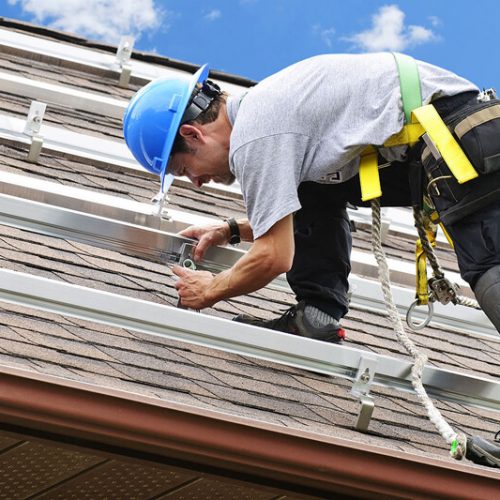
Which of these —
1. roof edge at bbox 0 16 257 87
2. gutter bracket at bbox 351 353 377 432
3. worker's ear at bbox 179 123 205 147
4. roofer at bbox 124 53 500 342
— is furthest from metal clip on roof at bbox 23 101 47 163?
roof edge at bbox 0 16 257 87

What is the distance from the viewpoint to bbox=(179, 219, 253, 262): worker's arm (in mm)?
3807

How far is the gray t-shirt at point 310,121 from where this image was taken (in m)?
3.24

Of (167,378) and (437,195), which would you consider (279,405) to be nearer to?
(167,378)

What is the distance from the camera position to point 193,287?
359 cm

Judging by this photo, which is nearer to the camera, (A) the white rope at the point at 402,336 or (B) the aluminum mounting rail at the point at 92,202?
(A) the white rope at the point at 402,336

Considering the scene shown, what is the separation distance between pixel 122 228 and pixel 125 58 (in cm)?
272

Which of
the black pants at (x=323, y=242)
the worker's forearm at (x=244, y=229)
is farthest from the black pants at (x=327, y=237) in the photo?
the worker's forearm at (x=244, y=229)

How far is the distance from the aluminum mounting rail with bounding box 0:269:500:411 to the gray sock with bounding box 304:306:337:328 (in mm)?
334

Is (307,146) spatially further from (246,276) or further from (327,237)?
(327,237)

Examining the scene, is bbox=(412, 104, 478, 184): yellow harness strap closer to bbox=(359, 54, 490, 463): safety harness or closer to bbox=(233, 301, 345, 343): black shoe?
bbox=(359, 54, 490, 463): safety harness

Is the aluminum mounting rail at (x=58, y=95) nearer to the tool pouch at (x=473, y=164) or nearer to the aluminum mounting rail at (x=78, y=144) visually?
the aluminum mounting rail at (x=78, y=144)

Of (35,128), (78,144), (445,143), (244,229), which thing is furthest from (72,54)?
(445,143)

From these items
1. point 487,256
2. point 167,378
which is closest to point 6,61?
point 167,378

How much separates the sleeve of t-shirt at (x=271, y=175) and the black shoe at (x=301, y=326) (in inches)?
25.7
